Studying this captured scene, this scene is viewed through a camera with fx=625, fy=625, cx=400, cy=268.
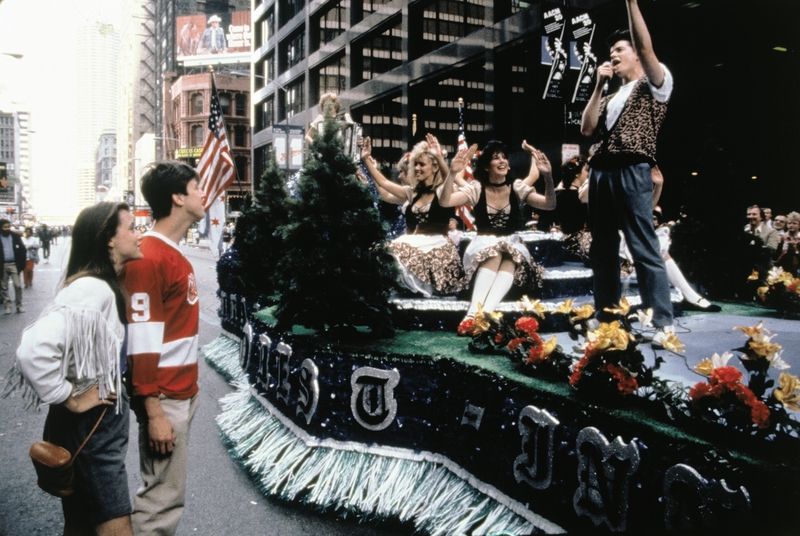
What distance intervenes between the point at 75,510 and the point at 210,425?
3319 mm

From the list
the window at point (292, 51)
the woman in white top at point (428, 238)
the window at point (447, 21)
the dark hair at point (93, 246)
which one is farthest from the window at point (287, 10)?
the dark hair at point (93, 246)

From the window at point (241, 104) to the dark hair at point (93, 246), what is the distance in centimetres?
7695

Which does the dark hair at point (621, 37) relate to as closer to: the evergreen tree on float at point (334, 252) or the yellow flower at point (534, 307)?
the yellow flower at point (534, 307)

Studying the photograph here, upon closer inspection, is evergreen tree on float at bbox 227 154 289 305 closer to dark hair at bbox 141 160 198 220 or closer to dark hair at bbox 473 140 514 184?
dark hair at bbox 473 140 514 184

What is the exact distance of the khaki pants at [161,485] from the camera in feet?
8.71

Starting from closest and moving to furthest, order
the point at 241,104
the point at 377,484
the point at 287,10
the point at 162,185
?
the point at 162,185, the point at 377,484, the point at 287,10, the point at 241,104

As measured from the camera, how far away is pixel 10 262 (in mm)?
14367

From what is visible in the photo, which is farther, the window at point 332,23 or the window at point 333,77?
the window at point 333,77

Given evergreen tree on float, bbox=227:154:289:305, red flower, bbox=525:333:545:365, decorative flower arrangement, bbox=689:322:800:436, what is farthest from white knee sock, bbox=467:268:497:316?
evergreen tree on float, bbox=227:154:289:305

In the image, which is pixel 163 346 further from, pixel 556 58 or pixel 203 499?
pixel 556 58

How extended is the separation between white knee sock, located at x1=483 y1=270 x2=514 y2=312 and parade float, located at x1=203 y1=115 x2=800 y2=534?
0.14 meters

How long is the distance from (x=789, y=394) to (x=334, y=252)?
282 cm

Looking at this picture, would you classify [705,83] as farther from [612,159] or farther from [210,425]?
[210,425]

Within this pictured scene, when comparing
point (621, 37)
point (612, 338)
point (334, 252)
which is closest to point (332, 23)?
point (334, 252)
